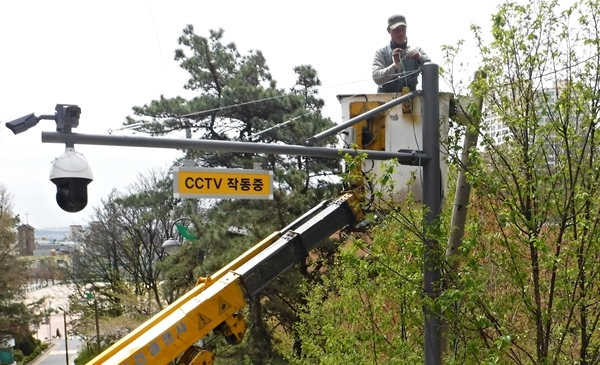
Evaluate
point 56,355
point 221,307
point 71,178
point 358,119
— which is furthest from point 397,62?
Answer: point 56,355

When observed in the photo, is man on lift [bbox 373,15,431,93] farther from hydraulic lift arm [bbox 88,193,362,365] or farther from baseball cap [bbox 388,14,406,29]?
hydraulic lift arm [bbox 88,193,362,365]

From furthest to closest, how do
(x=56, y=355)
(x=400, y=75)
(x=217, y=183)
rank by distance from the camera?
(x=56, y=355) → (x=400, y=75) → (x=217, y=183)

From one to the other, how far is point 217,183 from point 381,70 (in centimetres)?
215

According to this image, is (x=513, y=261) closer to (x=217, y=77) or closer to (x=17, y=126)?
(x=17, y=126)

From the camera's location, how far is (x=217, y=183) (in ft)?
14.7

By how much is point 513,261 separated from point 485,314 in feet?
1.46

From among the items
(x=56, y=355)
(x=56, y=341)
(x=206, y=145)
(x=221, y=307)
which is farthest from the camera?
(x=56, y=341)

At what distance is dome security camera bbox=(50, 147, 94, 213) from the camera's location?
3652mm

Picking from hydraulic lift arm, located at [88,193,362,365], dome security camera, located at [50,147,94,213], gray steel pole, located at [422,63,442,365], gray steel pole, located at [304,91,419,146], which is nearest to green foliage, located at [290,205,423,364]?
gray steel pole, located at [422,63,442,365]

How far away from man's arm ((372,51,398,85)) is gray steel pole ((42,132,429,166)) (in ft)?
3.46

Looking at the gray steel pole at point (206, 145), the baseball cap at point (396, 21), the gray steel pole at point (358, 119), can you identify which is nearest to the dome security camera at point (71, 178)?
the gray steel pole at point (206, 145)

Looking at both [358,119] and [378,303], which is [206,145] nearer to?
[358,119]

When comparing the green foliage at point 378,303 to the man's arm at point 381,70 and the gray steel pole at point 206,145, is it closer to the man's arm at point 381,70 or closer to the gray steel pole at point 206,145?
the gray steel pole at point 206,145

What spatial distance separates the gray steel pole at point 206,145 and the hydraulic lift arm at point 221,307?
1.54 meters
